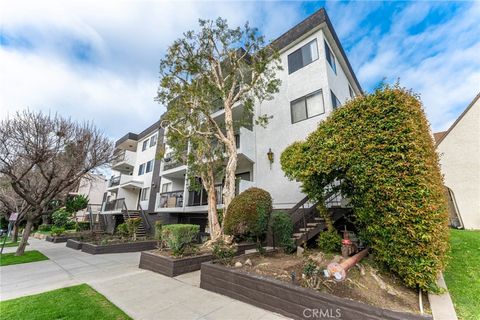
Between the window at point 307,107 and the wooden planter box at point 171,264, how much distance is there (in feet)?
27.1

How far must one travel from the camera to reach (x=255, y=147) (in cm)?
1290

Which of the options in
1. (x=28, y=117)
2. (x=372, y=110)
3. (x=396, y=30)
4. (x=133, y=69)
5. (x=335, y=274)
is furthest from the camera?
(x=133, y=69)

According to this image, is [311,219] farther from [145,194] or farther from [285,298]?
[145,194]

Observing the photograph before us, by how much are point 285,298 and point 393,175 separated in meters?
3.34

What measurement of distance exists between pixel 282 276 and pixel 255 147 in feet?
29.5

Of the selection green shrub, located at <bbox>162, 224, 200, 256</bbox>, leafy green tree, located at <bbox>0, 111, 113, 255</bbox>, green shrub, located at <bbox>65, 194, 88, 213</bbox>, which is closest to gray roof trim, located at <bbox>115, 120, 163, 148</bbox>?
leafy green tree, located at <bbox>0, 111, 113, 255</bbox>

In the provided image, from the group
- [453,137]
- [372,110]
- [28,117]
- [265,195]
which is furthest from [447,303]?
[28,117]

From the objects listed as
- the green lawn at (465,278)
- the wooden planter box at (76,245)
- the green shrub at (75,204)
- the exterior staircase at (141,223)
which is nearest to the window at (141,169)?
the exterior staircase at (141,223)

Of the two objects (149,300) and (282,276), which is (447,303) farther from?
(149,300)

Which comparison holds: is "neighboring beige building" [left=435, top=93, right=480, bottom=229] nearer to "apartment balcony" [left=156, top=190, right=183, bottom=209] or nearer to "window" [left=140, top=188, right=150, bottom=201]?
"apartment balcony" [left=156, top=190, right=183, bottom=209]

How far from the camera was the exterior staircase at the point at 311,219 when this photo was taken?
24.2 ft

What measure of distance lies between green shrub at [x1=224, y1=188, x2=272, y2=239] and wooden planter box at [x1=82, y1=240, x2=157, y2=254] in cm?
795

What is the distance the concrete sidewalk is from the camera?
400cm

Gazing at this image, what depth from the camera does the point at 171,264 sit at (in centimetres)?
652
